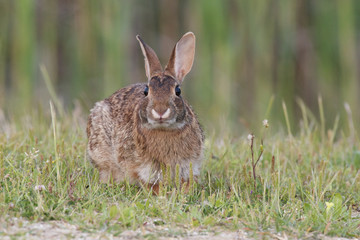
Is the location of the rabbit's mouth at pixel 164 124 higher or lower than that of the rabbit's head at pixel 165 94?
lower

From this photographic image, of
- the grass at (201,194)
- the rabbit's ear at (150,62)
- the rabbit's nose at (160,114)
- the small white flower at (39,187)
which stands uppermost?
the rabbit's ear at (150,62)

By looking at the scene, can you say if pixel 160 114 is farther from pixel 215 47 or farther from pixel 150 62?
pixel 215 47

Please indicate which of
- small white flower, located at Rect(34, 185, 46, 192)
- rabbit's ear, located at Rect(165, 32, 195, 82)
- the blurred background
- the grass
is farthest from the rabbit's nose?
the blurred background

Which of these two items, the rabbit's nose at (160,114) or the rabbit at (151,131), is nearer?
the rabbit's nose at (160,114)

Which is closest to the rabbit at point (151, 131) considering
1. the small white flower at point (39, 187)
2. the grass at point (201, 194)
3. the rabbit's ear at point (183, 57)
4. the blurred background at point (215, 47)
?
the rabbit's ear at point (183, 57)

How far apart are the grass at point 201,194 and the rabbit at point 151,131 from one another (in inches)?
6.3

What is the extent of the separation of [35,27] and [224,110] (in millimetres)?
3167

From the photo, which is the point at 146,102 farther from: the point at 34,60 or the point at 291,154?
the point at 34,60

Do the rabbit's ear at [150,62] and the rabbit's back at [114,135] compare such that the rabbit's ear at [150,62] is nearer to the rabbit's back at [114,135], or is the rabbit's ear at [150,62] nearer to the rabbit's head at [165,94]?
the rabbit's head at [165,94]

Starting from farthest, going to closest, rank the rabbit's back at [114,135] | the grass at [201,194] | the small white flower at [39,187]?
the rabbit's back at [114,135] → the small white flower at [39,187] → the grass at [201,194]

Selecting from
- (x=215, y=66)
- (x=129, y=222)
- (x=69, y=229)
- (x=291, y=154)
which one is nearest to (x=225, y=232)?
(x=129, y=222)

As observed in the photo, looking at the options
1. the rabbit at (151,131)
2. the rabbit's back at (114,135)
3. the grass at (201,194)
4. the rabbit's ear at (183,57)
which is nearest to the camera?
the grass at (201,194)

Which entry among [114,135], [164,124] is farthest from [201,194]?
[114,135]

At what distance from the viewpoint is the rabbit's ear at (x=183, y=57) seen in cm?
508
